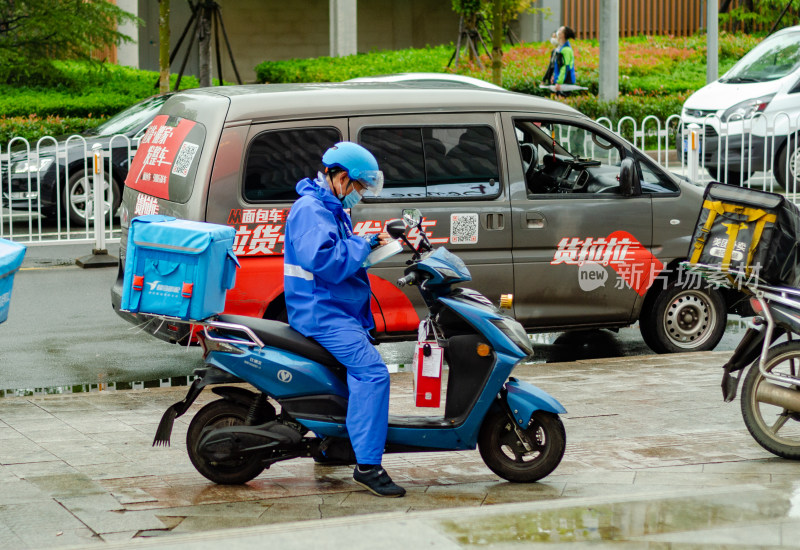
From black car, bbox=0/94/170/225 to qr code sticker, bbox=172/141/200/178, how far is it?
20.7ft

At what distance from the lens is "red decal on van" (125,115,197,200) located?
25.6ft

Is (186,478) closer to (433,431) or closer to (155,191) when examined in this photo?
(433,431)

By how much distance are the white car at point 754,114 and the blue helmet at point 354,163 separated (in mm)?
8755

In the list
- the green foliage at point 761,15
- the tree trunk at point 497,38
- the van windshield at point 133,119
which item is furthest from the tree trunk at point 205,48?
the green foliage at point 761,15

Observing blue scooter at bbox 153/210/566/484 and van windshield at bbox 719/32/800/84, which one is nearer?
blue scooter at bbox 153/210/566/484

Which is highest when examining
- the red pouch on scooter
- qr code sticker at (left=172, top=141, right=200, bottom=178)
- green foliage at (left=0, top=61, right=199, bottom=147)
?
green foliage at (left=0, top=61, right=199, bottom=147)

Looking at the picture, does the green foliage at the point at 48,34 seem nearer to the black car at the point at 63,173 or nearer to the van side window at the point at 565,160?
the black car at the point at 63,173

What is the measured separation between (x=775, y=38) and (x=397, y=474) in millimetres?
14076

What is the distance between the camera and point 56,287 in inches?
447

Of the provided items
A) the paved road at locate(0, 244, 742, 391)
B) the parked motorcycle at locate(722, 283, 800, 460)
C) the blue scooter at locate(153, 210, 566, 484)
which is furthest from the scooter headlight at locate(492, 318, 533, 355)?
the paved road at locate(0, 244, 742, 391)

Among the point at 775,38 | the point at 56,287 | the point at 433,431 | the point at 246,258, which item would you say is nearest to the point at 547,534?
the point at 433,431

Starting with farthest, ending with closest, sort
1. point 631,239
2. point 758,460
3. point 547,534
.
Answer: point 631,239, point 758,460, point 547,534

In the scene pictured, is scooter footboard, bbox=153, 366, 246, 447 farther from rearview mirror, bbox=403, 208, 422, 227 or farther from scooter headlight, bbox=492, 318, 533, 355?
scooter headlight, bbox=492, 318, 533, 355

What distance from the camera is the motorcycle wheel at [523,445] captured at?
5.69 metres
